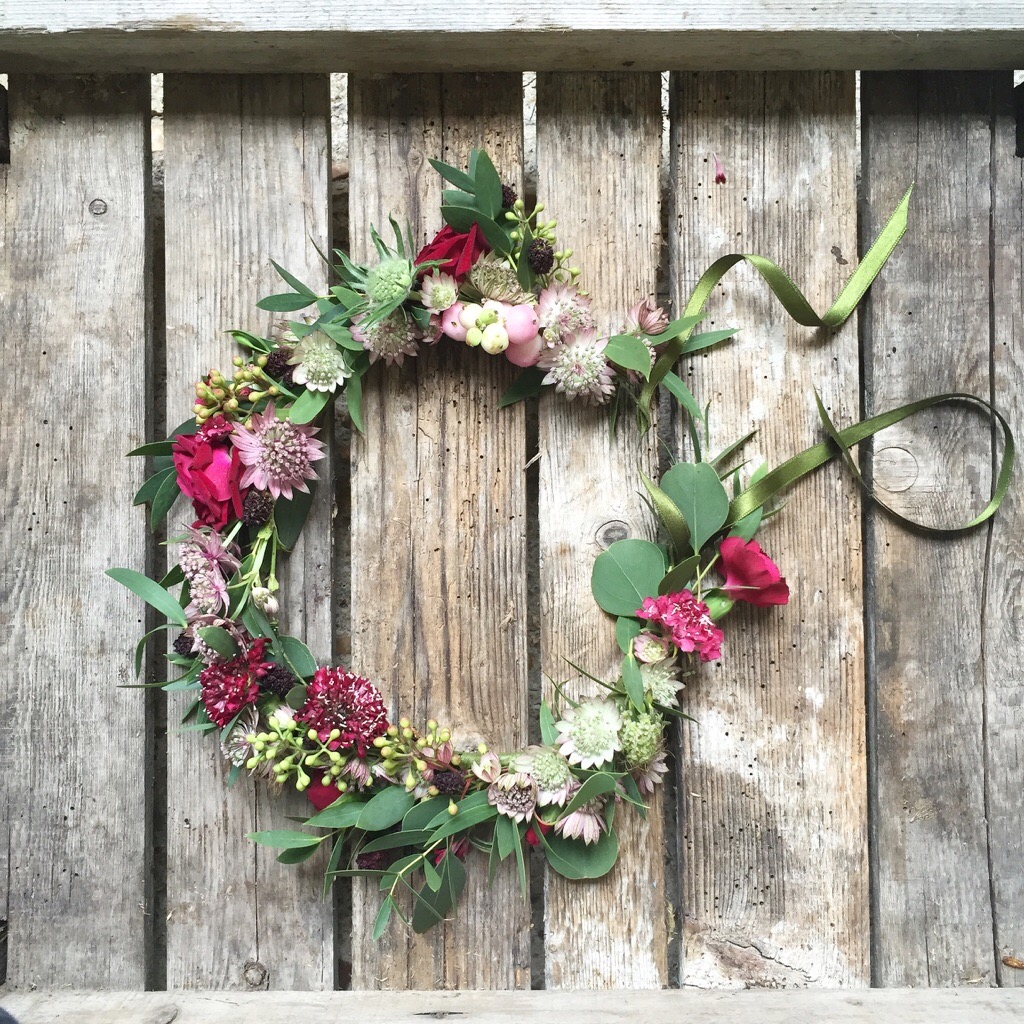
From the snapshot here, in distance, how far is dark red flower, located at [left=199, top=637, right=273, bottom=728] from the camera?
83 centimetres

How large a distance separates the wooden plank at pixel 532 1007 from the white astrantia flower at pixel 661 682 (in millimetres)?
331

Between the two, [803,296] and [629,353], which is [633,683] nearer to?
[629,353]

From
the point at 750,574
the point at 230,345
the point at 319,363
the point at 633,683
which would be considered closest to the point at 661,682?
the point at 633,683

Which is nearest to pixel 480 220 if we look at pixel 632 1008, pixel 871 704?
pixel 871 704

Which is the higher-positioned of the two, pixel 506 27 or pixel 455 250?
pixel 506 27

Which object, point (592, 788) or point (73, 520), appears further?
point (73, 520)

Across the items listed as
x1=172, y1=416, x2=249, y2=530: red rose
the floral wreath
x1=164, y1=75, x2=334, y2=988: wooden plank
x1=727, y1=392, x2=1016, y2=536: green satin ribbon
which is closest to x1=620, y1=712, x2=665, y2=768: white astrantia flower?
the floral wreath

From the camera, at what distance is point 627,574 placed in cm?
85

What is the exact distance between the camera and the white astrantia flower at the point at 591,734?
0.82 m

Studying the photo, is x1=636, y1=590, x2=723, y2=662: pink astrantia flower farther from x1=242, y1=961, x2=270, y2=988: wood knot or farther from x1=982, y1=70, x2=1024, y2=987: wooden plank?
x1=242, y1=961, x2=270, y2=988: wood knot

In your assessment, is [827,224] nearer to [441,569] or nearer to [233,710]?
[441,569]

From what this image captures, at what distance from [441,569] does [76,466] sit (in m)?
0.45

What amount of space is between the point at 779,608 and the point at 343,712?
1.66 ft

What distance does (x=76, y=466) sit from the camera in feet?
2.98
